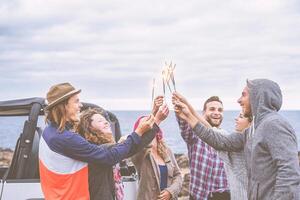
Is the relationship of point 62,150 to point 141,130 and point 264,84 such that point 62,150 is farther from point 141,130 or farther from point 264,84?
point 264,84

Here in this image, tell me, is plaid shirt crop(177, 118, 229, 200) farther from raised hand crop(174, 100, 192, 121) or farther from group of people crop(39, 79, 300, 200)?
group of people crop(39, 79, 300, 200)

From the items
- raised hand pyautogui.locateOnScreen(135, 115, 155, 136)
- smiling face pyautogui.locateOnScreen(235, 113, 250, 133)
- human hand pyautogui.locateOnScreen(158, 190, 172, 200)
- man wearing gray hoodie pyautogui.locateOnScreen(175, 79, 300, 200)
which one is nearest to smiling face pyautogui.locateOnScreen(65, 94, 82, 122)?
raised hand pyautogui.locateOnScreen(135, 115, 155, 136)

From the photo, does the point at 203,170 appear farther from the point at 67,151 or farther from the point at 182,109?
the point at 67,151

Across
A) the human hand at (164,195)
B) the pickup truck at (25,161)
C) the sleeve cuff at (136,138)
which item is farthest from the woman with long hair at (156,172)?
the sleeve cuff at (136,138)

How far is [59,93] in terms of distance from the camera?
4.72 m

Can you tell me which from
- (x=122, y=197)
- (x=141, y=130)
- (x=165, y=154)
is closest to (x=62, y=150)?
(x=141, y=130)

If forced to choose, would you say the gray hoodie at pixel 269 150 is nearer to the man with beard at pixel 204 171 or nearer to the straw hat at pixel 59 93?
the straw hat at pixel 59 93

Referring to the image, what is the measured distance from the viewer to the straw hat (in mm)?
4699

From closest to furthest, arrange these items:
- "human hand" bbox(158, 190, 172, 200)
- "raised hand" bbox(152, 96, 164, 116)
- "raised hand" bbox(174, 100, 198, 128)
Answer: "raised hand" bbox(152, 96, 164, 116), "raised hand" bbox(174, 100, 198, 128), "human hand" bbox(158, 190, 172, 200)

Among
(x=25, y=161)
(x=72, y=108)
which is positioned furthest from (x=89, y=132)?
(x=25, y=161)

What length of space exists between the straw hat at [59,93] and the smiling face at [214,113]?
2.66 meters

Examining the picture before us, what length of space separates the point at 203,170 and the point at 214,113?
79 centimetres

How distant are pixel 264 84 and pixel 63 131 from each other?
Result: 165cm

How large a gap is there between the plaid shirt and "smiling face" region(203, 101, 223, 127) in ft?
1.48
